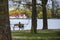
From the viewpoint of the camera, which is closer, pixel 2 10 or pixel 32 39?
pixel 2 10

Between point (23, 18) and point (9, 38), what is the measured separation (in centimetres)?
2277

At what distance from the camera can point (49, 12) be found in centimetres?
3072

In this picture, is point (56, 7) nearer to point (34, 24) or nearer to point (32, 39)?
point (34, 24)

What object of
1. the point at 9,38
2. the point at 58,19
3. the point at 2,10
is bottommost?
the point at 58,19

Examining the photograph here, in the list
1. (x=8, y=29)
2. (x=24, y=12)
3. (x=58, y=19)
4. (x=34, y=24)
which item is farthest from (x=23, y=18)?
(x=8, y=29)

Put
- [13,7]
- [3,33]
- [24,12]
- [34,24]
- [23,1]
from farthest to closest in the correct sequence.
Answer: [24,12], [13,7], [23,1], [34,24], [3,33]

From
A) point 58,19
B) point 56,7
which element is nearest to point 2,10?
point 56,7

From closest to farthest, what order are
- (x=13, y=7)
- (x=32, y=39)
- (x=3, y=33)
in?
(x=3, y=33), (x=32, y=39), (x=13, y=7)

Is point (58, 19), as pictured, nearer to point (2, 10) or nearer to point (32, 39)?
point (32, 39)

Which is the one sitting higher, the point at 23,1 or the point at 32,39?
the point at 23,1

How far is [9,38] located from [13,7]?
18.5 m

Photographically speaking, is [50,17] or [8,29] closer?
[8,29]

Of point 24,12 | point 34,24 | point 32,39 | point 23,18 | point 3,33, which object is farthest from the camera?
point 23,18

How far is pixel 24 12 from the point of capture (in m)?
29.1
